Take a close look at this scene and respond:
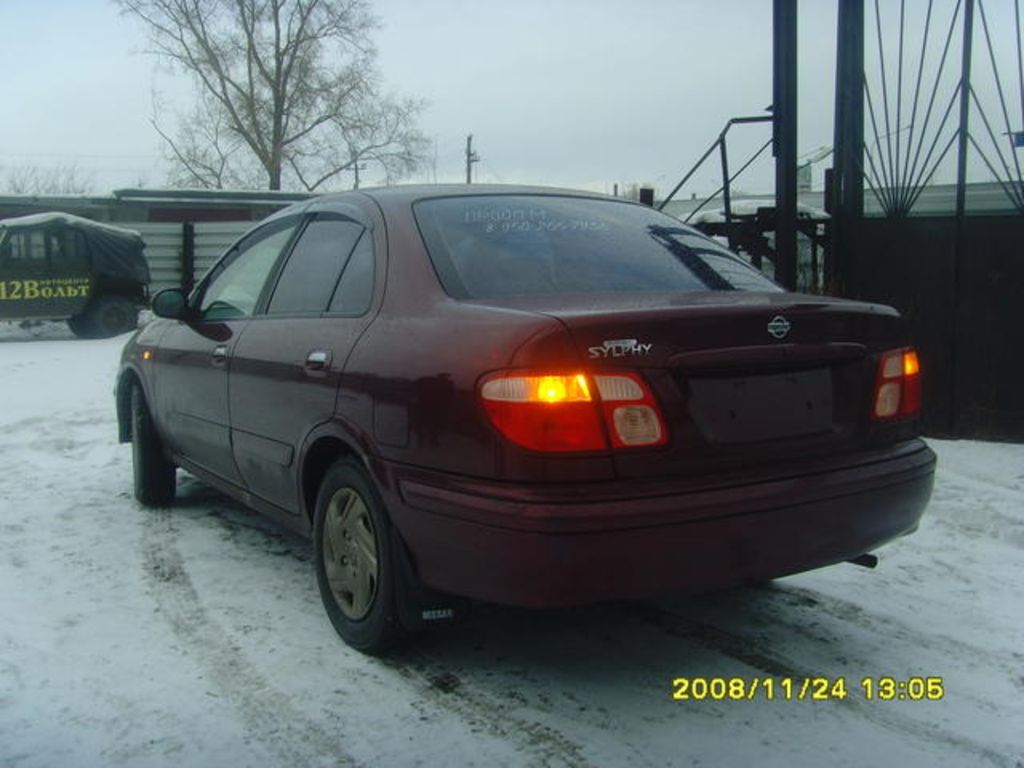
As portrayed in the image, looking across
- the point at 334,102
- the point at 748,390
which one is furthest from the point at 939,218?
the point at 334,102

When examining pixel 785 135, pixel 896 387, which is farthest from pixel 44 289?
pixel 896 387

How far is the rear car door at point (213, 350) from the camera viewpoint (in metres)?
4.27

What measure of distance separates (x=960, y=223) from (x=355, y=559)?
17.4 feet

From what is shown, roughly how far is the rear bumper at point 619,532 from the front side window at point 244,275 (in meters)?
1.63

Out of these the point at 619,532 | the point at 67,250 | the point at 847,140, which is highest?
the point at 847,140

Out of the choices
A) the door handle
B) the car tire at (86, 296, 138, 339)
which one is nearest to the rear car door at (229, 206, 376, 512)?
the door handle

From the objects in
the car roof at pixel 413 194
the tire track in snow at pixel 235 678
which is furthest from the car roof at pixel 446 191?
the tire track in snow at pixel 235 678

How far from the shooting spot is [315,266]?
389 cm

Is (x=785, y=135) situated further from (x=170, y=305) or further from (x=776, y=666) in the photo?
(x=776, y=666)

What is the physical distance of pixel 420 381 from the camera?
2910mm

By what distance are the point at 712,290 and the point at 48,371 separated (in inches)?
402

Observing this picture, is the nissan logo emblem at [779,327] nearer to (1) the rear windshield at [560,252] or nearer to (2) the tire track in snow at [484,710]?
(1) the rear windshield at [560,252]

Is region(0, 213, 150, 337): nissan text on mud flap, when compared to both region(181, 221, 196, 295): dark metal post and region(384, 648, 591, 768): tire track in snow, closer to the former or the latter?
region(181, 221, 196, 295): dark metal post

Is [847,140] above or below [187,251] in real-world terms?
above
